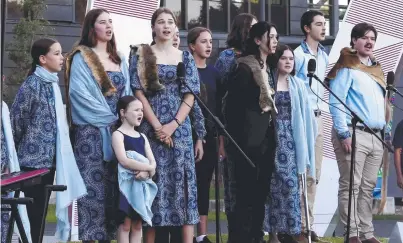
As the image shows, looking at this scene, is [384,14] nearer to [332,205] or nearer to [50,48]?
[332,205]

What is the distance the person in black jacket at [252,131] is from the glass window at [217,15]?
23.6 m

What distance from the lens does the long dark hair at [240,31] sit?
1014 cm

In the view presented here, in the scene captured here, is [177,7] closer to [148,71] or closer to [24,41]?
[24,41]

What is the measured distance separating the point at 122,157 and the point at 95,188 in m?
0.42

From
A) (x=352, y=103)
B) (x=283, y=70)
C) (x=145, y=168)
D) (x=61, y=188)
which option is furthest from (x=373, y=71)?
(x=61, y=188)

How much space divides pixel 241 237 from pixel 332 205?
3.63 m

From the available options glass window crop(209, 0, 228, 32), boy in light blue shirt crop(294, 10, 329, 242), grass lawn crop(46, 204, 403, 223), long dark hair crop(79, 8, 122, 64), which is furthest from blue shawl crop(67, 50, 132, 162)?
glass window crop(209, 0, 228, 32)

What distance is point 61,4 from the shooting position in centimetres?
3092

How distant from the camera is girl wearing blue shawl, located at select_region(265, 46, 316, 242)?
9.82 meters

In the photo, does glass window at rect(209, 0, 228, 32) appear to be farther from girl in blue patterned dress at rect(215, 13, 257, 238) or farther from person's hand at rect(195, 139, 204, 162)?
person's hand at rect(195, 139, 204, 162)

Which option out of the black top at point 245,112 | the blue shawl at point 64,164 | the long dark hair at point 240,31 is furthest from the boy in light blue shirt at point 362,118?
the blue shawl at point 64,164

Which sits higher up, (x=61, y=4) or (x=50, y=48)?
(x=61, y=4)

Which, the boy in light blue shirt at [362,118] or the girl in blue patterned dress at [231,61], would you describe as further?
the boy in light blue shirt at [362,118]

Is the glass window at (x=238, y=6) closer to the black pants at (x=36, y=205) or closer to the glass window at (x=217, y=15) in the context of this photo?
the glass window at (x=217, y=15)
